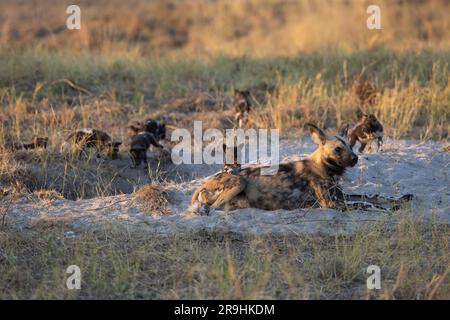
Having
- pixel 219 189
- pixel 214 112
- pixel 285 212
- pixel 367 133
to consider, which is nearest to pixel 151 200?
pixel 219 189

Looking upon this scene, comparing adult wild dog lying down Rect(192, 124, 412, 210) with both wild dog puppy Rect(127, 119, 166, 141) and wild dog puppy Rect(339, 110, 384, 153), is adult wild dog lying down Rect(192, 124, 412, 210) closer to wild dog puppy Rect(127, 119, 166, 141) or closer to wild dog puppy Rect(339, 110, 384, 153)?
wild dog puppy Rect(339, 110, 384, 153)

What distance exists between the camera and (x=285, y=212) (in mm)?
6113

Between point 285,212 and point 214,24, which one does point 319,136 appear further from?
point 214,24

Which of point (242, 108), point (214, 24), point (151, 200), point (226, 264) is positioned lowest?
point (226, 264)

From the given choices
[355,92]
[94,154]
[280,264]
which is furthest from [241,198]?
[355,92]

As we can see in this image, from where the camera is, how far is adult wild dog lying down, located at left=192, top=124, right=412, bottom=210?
620cm

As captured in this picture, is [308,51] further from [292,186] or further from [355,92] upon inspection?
[292,186]

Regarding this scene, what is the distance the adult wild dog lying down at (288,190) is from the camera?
620cm

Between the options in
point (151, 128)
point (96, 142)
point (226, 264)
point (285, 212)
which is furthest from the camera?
point (151, 128)

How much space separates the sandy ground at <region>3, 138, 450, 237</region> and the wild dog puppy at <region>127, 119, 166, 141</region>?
1.89 meters

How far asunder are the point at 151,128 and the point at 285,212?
311 cm

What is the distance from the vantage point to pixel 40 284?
4.83 meters

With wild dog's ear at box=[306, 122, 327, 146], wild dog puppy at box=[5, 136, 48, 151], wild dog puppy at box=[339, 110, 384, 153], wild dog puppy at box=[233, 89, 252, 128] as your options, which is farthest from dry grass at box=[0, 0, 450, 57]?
wild dog's ear at box=[306, 122, 327, 146]
